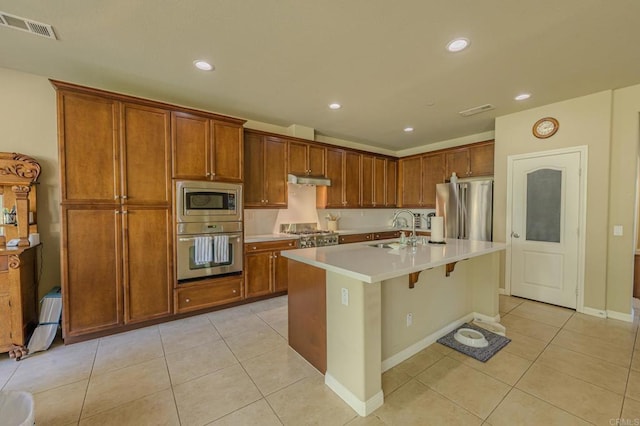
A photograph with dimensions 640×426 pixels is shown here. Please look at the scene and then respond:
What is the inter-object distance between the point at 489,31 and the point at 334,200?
331 cm

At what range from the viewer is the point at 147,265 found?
297cm

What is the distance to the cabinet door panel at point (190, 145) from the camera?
10.2 ft

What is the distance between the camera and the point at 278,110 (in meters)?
3.79

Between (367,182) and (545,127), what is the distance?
2.83m

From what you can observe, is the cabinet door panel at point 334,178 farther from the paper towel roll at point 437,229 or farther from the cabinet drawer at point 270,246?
the paper towel roll at point 437,229

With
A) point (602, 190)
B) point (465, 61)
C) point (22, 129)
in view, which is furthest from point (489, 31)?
point (22, 129)

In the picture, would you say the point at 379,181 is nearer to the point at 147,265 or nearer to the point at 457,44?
the point at 457,44

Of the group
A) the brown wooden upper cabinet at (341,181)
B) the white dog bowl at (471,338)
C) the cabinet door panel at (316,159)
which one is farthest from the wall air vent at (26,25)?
the white dog bowl at (471,338)

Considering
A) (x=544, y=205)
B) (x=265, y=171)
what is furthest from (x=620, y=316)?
(x=265, y=171)

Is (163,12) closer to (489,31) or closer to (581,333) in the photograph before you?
(489,31)

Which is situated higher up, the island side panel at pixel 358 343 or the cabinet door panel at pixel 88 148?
the cabinet door panel at pixel 88 148

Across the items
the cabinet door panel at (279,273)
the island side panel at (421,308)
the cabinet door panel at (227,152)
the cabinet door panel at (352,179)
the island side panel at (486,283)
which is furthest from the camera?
the cabinet door panel at (352,179)

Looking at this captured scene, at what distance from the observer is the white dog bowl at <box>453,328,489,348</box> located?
253 centimetres

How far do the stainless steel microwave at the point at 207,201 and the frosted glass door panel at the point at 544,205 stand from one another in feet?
13.4
